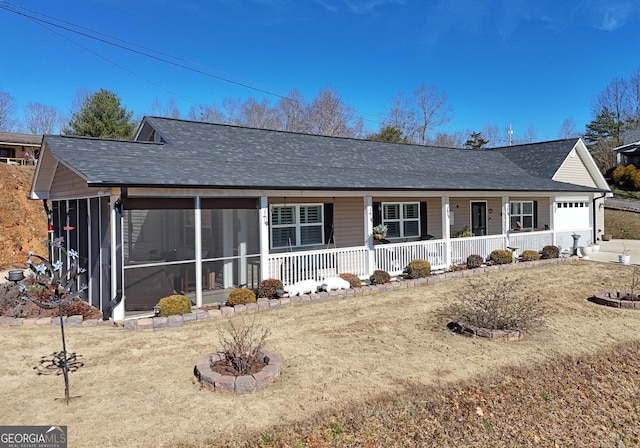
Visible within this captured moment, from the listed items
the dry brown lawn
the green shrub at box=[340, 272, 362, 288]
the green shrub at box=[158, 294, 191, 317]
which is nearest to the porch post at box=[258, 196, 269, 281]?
the dry brown lawn

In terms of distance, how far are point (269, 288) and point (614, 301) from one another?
7.41 meters

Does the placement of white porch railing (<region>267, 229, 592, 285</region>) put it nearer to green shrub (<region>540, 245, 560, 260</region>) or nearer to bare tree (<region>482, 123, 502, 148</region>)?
green shrub (<region>540, 245, 560, 260</region>)

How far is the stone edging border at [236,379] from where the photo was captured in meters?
4.66

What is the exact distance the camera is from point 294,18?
26.1 meters

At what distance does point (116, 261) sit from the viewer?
7754 millimetres

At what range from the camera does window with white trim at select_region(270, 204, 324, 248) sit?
11969 millimetres

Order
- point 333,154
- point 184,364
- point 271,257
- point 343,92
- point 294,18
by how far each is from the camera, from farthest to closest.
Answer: point 343,92
point 294,18
point 333,154
point 271,257
point 184,364

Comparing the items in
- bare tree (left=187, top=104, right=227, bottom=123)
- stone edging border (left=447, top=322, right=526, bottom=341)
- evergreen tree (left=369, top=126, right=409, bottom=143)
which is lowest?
stone edging border (left=447, top=322, right=526, bottom=341)

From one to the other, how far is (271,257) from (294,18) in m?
21.5

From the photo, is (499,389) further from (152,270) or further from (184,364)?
(152,270)

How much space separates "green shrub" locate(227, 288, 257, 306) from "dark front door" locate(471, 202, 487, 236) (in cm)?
1149

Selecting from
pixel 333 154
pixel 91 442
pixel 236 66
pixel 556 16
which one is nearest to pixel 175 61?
pixel 236 66

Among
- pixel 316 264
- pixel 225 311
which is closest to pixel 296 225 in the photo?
pixel 316 264

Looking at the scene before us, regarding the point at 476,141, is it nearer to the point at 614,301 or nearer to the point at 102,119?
the point at 102,119
